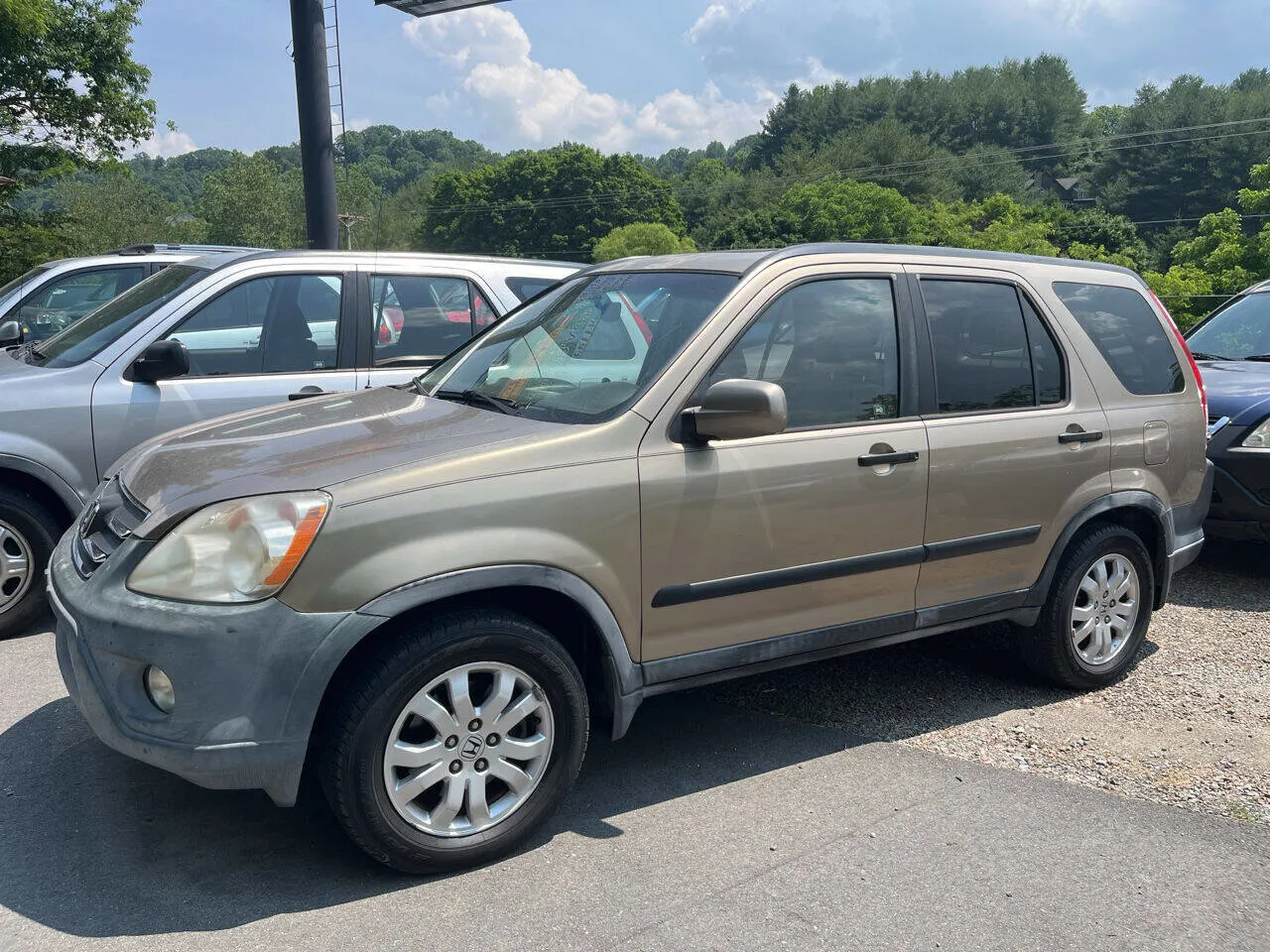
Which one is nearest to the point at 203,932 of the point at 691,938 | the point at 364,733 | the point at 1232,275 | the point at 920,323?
the point at 364,733

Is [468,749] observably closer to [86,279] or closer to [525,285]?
[525,285]

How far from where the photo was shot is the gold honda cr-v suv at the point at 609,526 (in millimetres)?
2973

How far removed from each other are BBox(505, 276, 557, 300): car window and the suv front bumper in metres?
3.97

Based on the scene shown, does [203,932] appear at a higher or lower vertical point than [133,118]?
lower

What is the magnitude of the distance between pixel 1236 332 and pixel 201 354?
23.3 ft

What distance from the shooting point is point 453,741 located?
3170mm

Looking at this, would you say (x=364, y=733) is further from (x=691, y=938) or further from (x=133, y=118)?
(x=133, y=118)

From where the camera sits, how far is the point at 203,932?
292 cm

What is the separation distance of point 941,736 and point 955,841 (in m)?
0.93

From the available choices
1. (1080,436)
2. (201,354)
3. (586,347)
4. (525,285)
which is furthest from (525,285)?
(1080,436)

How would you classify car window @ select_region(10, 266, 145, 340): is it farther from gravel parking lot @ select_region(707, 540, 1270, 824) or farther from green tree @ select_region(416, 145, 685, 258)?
green tree @ select_region(416, 145, 685, 258)

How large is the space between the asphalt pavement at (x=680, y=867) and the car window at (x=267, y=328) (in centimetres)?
220

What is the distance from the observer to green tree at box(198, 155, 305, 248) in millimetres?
91062

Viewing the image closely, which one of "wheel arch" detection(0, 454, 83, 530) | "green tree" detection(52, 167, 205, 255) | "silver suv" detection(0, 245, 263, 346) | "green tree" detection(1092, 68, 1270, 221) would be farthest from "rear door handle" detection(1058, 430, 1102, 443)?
"green tree" detection(1092, 68, 1270, 221)
